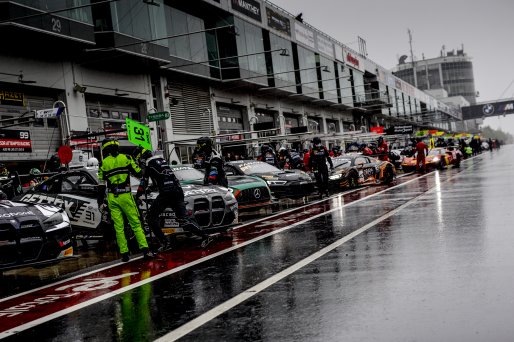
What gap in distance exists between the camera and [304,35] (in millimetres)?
45344

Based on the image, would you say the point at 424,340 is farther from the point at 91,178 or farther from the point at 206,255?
the point at 91,178

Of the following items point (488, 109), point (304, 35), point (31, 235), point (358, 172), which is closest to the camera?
point (31, 235)

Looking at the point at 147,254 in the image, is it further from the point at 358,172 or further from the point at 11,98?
the point at 358,172

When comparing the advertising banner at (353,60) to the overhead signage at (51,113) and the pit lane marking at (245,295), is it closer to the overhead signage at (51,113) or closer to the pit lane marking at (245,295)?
the overhead signage at (51,113)

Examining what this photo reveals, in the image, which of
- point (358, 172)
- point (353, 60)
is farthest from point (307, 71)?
point (358, 172)

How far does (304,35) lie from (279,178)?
31659mm

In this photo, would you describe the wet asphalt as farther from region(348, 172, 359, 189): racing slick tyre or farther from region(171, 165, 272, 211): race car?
region(348, 172, 359, 189): racing slick tyre

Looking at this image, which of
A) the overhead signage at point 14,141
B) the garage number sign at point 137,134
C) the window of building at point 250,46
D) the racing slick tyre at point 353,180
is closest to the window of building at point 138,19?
the overhead signage at point 14,141

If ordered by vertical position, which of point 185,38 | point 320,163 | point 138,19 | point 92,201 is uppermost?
point 185,38

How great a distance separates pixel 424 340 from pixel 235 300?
2.06 metres

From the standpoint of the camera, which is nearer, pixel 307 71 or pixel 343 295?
pixel 343 295

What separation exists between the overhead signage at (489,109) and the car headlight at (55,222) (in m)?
103

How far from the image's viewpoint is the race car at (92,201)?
9789mm

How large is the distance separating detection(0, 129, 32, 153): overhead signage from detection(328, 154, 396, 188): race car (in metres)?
10.7
